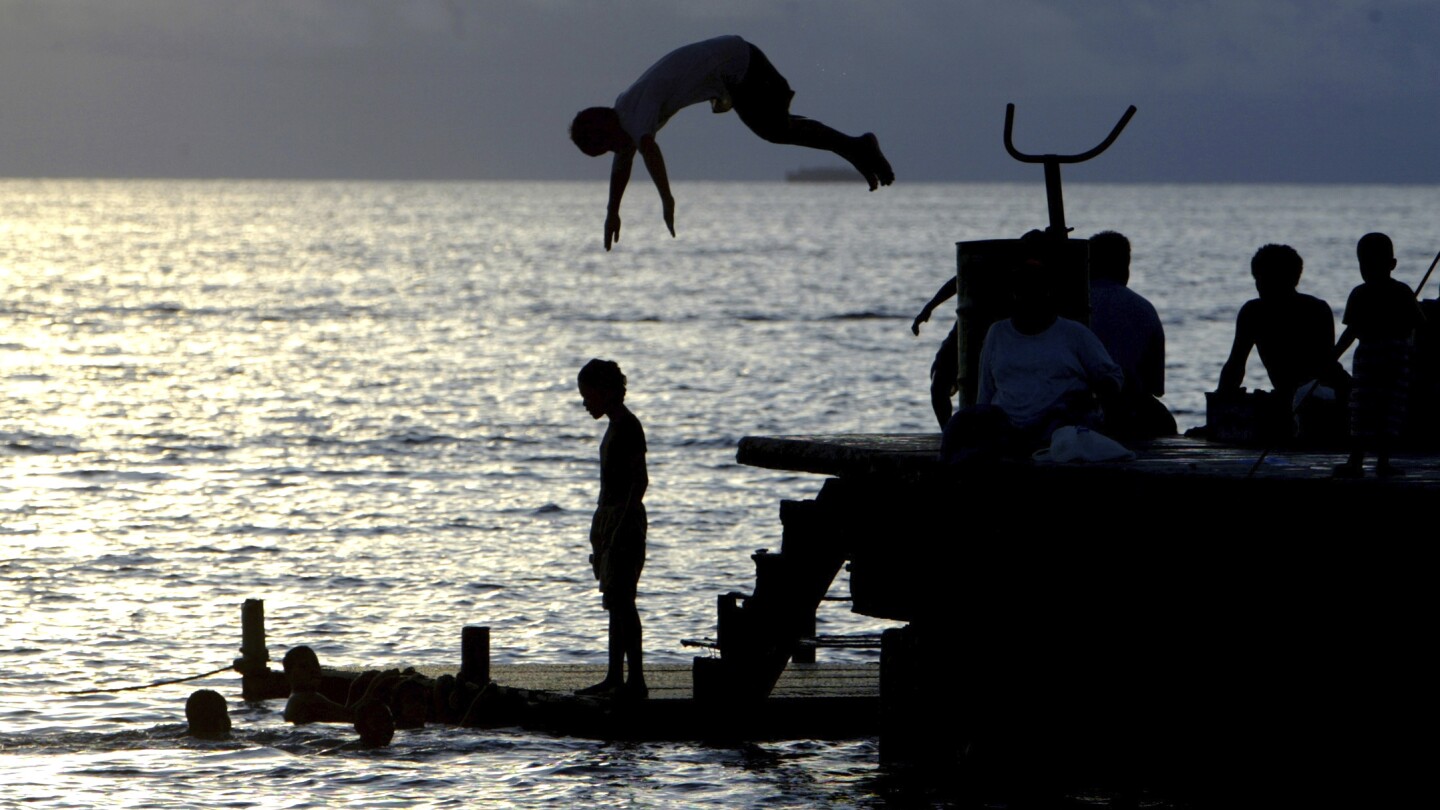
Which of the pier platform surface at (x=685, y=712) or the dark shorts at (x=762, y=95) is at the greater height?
the dark shorts at (x=762, y=95)

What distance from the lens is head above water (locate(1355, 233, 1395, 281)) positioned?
29.3ft

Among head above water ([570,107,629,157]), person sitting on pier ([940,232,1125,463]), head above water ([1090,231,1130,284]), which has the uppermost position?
head above water ([570,107,629,157])

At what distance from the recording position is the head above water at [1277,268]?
34.8ft

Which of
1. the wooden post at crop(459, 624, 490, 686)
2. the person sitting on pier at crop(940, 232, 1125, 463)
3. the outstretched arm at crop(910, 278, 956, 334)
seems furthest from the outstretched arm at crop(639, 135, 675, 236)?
the wooden post at crop(459, 624, 490, 686)

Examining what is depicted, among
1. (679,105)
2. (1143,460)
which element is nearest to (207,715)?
(679,105)

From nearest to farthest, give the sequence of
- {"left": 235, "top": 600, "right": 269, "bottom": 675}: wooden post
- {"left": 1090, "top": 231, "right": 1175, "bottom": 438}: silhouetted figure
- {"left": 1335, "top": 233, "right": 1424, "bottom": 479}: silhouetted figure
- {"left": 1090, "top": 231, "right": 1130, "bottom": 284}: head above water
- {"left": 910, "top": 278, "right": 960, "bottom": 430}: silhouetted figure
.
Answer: {"left": 1335, "top": 233, "right": 1424, "bottom": 479}: silhouetted figure → {"left": 1090, "top": 231, "right": 1175, "bottom": 438}: silhouetted figure → {"left": 910, "top": 278, "right": 960, "bottom": 430}: silhouetted figure → {"left": 1090, "top": 231, "right": 1130, "bottom": 284}: head above water → {"left": 235, "top": 600, "right": 269, "bottom": 675}: wooden post

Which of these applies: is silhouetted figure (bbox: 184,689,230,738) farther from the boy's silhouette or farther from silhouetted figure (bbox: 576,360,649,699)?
the boy's silhouette

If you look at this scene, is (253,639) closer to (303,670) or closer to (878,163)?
(303,670)

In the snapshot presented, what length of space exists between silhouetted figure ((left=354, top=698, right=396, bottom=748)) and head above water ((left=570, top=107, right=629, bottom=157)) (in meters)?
4.62

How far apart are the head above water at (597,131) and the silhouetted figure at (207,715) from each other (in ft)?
17.8

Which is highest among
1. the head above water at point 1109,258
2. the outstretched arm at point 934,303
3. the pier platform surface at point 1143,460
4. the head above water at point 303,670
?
the head above water at point 1109,258

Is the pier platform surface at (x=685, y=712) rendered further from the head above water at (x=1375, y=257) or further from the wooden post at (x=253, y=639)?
the head above water at (x=1375, y=257)

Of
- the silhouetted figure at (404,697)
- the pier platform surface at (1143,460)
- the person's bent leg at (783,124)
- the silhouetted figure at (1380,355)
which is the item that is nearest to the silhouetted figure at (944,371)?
the pier platform surface at (1143,460)

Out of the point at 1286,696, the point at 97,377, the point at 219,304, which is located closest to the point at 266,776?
the point at 1286,696
